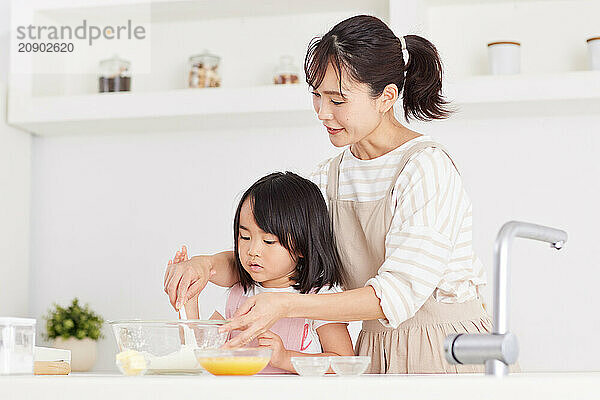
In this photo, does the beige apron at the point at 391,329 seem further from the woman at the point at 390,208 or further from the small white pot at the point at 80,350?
the small white pot at the point at 80,350

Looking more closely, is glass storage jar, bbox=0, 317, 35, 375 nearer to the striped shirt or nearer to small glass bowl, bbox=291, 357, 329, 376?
small glass bowl, bbox=291, 357, 329, 376

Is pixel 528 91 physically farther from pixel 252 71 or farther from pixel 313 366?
pixel 313 366

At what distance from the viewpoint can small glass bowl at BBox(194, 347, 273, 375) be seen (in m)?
0.93

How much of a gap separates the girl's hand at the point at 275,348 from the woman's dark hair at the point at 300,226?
201mm

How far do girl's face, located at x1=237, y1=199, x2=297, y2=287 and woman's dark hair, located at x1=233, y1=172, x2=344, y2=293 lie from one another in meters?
0.01

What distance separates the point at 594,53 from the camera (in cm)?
224

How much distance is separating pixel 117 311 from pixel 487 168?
4.09 feet

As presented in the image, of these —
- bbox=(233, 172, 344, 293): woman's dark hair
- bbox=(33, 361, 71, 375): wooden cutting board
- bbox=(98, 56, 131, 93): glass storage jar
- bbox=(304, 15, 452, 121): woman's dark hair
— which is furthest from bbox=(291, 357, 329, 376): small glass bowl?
bbox=(98, 56, 131, 93): glass storage jar

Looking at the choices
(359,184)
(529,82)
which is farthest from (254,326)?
(529,82)

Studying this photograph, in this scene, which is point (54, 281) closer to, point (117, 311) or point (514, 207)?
point (117, 311)

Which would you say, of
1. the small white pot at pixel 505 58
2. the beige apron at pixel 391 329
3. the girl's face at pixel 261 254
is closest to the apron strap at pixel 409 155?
the beige apron at pixel 391 329

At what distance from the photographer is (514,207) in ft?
7.87

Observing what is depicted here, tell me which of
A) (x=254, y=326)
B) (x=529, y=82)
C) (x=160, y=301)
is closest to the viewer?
(x=254, y=326)

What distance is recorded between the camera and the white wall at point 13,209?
2474 millimetres
